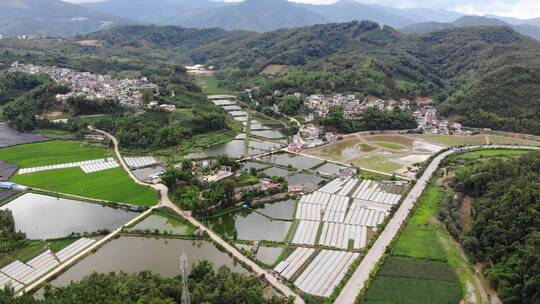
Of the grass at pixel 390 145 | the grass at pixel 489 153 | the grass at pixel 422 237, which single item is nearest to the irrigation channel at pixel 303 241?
the grass at pixel 422 237

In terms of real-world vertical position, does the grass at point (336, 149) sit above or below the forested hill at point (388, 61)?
below

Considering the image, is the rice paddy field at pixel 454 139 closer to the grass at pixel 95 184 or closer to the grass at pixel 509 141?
the grass at pixel 509 141

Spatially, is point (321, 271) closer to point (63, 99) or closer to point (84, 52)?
point (63, 99)

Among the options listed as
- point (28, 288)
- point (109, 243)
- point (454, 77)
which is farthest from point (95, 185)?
point (454, 77)

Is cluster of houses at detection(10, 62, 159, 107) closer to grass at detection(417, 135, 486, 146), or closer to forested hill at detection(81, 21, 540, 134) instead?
forested hill at detection(81, 21, 540, 134)

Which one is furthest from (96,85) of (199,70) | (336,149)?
(199,70)
